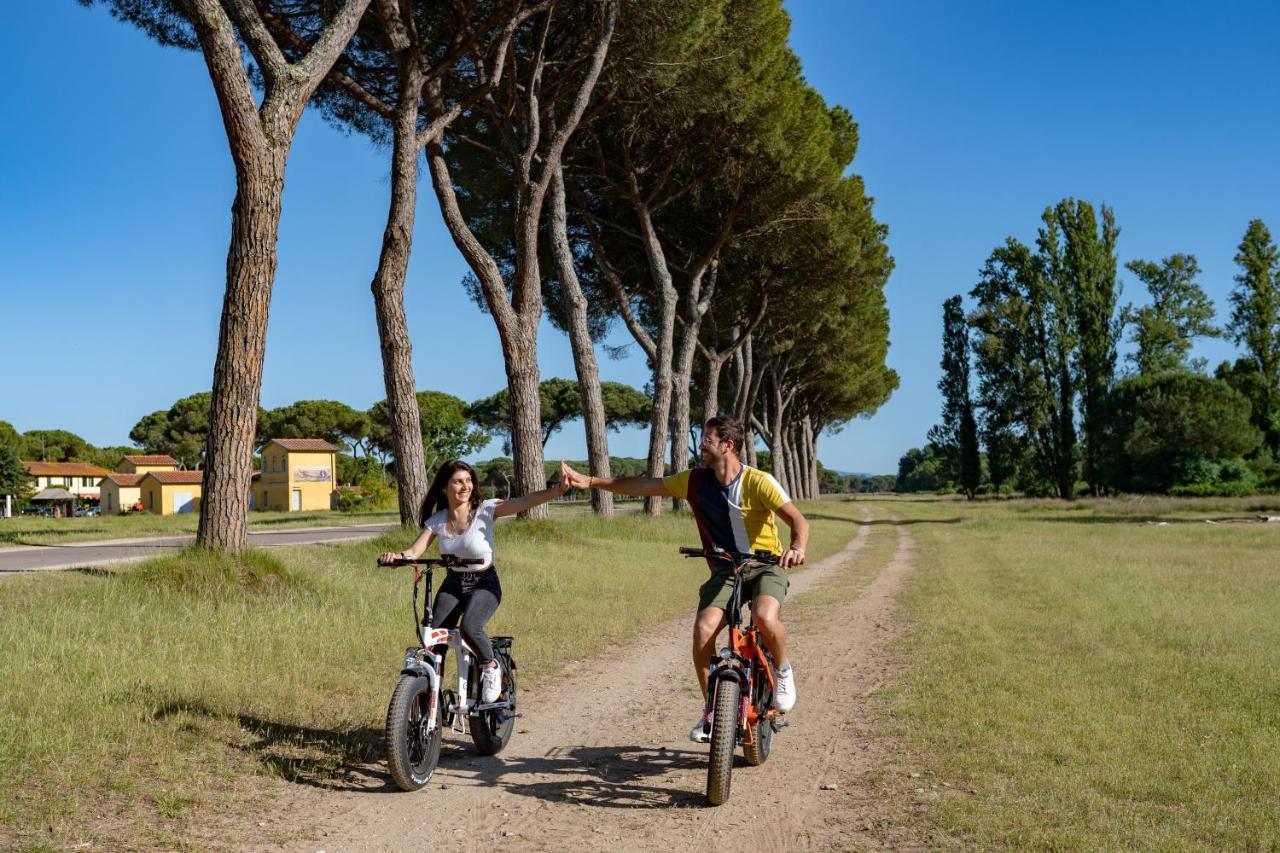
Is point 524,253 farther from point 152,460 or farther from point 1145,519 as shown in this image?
point 152,460

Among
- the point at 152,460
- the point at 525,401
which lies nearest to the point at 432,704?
the point at 525,401

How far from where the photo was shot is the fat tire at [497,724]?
6016 millimetres

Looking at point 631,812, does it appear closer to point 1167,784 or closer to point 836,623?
point 1167,784

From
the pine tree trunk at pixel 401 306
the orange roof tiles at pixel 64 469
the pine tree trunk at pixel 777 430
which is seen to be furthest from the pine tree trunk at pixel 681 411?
the orange roof tiles at pixel 64 469

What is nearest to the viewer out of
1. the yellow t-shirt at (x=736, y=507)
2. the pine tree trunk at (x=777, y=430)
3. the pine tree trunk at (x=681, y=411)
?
the yellow t-shirt at (x=736, y=507)

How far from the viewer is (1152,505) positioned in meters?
42.0

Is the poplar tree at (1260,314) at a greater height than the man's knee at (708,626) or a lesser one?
greater

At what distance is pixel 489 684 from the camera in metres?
5.87

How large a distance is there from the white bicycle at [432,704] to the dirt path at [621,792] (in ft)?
0.55

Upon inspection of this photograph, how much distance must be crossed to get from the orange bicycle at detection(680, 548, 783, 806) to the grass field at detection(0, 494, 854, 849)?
85.7 inches

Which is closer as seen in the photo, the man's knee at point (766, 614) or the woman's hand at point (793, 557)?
the woman's hand at point (793, 557)

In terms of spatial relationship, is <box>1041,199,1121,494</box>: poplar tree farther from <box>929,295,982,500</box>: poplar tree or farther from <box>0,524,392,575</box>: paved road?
<box>0,524,392,575</box>: paved road

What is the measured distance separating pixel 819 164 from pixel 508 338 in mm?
12192

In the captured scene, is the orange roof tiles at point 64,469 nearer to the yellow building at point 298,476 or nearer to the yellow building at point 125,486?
the yellow building at point 125,486
